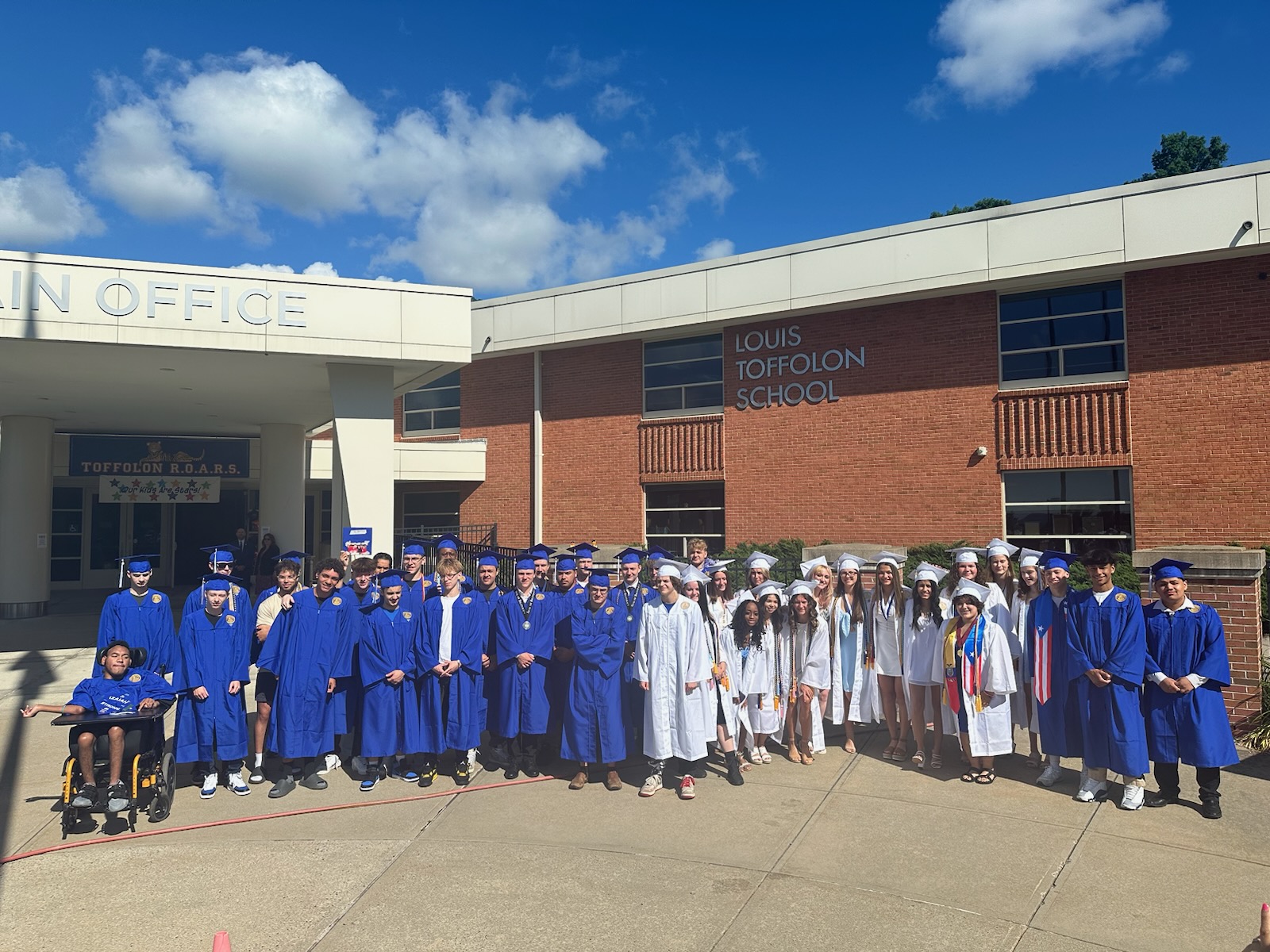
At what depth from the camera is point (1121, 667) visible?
239 inches

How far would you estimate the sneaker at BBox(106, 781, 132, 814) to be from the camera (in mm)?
5688

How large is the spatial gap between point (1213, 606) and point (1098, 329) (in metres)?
8.47

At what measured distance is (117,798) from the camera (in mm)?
5719

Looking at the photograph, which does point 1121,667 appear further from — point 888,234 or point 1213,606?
point 888,234

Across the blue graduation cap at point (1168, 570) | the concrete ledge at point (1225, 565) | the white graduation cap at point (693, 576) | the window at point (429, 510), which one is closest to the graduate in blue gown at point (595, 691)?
the white graduation cap at point (693, 576)

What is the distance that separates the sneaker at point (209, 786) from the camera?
6.53m

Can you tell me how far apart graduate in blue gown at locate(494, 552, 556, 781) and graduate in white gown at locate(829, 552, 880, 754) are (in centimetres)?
248

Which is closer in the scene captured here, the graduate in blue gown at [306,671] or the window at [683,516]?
the graduate in blue gown at [306,671]

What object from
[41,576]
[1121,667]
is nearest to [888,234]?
[1121,667]

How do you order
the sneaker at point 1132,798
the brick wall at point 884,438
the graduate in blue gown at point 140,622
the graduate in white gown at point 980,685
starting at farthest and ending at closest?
1. the brick wall at point 884,438
2. the graduate in white gown at point 980,685
3. the graduate in blue gown at point 140,622
4. the sneaker at point 1132,798

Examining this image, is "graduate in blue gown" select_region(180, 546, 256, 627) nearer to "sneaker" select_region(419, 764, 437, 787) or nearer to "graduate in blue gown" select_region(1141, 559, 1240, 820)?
"sneaker" select_region(419, 764, 437, 787)

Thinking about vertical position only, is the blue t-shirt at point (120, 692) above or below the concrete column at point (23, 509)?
below

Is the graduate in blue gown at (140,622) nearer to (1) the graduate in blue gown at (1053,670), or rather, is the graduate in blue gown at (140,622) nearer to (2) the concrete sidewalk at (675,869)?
(2) the concrete sidewalk at (675,869)

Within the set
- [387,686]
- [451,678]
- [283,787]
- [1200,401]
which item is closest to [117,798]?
[283,787]
